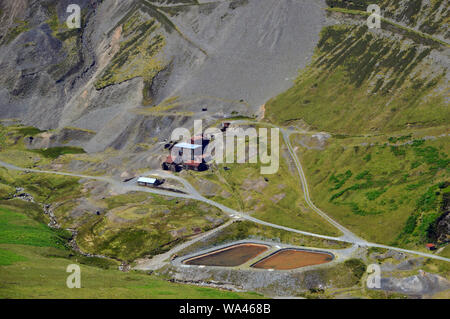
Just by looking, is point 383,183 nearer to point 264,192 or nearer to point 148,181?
point 264,192

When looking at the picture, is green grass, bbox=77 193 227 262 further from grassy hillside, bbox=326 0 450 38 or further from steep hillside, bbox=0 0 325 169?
grassy hillside, bbox=326 0 450 38

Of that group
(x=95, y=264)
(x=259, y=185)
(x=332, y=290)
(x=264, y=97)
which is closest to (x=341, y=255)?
(x=332, y=290)

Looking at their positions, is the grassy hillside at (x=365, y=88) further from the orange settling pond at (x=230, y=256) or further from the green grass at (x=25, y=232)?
the green grass at (x=25, y=232)

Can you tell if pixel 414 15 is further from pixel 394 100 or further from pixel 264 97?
pixel 264 97

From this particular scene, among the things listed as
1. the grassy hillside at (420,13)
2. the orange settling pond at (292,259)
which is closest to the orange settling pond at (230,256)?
the orange settling pond at (292,259)

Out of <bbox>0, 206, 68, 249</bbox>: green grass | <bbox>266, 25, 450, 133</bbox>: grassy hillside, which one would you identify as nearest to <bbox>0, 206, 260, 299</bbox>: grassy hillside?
<bbox>0, 206, 68, 249</bbox>: green grass

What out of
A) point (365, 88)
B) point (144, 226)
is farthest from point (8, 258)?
point (365, 88)
